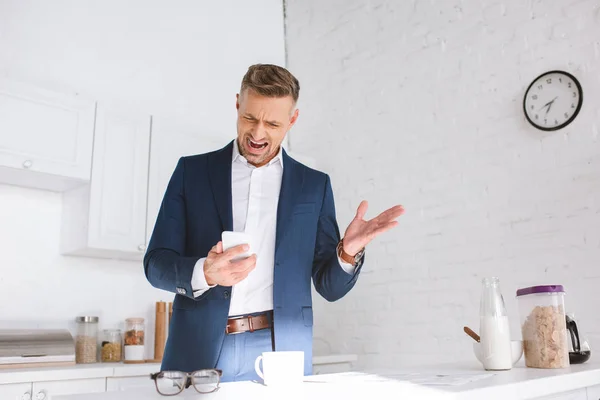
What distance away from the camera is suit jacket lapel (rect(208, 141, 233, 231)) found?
1854mm

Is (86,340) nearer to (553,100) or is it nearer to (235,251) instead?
(235,251)

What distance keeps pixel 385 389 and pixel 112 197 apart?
243cm

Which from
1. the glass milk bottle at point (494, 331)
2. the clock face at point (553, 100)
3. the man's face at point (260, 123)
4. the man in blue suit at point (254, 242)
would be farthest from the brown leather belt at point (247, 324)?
the clock face at point (553, 100)

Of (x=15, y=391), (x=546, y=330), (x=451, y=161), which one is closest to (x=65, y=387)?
(x=15, y=391)

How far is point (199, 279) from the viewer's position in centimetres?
160

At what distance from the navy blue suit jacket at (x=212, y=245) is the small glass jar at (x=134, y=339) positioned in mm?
1654

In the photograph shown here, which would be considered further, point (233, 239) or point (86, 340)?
point (86, 340)

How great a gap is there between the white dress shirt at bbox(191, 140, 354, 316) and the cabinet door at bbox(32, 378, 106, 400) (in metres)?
1.29

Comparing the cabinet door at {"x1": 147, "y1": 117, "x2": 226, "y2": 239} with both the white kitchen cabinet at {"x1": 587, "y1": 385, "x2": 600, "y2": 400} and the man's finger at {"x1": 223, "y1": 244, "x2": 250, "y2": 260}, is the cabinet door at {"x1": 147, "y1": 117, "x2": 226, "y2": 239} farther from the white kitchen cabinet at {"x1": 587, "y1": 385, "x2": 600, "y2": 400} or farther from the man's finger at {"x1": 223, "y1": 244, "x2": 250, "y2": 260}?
the white kitchen cabinet at {"x1": 587, "y1": 385, "x2": 600, "y2": 400}

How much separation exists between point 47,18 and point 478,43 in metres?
2.55

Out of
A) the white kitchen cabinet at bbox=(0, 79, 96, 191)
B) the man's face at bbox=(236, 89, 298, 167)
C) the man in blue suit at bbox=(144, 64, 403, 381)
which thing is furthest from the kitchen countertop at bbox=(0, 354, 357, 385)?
the man's face at bbox=(236, 89, 298, 167)

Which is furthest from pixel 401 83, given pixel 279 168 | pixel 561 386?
pixel 561 386

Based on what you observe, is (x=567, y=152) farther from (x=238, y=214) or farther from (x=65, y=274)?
(x=65, y=274)

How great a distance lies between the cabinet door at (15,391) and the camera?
8.36 ft
